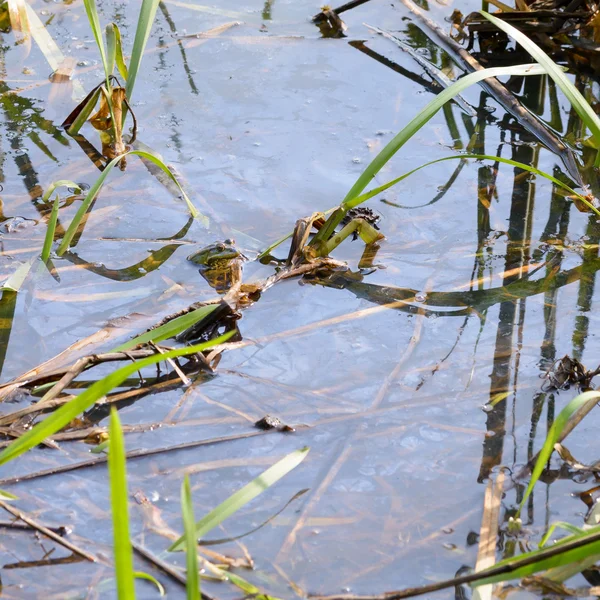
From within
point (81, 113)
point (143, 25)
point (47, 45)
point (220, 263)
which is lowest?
point (220, 263)

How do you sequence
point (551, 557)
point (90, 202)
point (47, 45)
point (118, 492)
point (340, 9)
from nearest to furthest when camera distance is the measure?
point (118, 492) → point (551, 557) → point (90, 202) → point (47, 45) → point (340, 9)

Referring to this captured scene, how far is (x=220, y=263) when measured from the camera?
219 cm

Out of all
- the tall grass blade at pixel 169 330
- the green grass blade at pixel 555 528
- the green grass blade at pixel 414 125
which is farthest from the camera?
the green grass blade at pixel 414 125

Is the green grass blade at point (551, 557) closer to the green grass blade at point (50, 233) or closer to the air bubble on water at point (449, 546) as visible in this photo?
the air bubble on water at point (449, 546)

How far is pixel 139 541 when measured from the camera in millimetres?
1450

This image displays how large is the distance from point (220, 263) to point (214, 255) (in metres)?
0.03

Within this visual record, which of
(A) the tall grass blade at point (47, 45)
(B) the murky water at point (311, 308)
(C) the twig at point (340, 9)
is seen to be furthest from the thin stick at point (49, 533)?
(C) the twig at point (340, 9)

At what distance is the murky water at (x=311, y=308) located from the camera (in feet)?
4.92

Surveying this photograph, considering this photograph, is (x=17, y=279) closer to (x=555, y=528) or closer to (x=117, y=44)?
(x=117, y=44)

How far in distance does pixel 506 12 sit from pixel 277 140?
1379 mm

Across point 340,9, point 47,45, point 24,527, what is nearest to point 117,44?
point 47,45

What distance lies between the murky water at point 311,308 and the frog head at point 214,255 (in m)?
0.04

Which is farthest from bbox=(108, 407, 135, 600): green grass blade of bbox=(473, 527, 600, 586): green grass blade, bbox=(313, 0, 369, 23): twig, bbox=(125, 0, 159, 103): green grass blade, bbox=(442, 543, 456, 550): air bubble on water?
bbox=(313, 0, 369, 23): twig

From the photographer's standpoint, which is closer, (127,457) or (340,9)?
Answer: (127,457)
